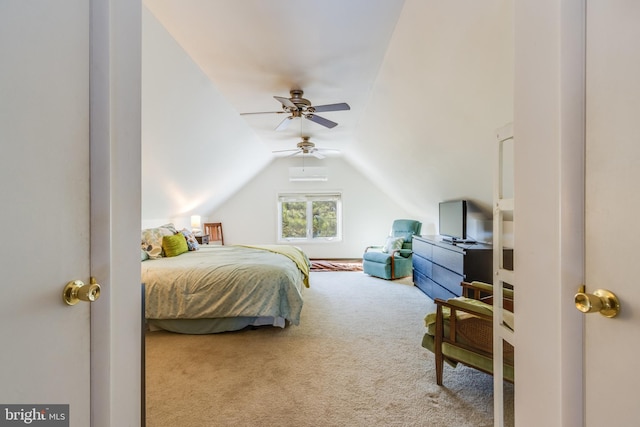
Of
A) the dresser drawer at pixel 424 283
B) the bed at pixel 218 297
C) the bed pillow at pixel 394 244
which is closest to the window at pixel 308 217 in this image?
the bed pillow at pixel 394 244

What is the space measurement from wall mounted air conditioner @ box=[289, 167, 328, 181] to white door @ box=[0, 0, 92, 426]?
514 centimetres

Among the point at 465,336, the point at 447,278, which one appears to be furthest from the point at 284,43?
the point at 447,278

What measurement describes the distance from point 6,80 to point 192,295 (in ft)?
8.14

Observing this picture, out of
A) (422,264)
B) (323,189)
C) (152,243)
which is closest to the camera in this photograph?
(152,243)

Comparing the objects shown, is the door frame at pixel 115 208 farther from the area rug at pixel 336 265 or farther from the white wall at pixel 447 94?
the area rug at pixel 336 265

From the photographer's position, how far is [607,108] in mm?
573

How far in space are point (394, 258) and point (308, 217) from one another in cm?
252

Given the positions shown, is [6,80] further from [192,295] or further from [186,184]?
[186,184]

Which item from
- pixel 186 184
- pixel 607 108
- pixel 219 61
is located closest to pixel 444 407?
pixel 607 108

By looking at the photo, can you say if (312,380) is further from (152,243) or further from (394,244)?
(394,244)

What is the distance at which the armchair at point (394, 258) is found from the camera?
4816mm

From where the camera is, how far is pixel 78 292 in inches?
24.4

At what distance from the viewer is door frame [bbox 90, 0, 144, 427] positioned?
694mm

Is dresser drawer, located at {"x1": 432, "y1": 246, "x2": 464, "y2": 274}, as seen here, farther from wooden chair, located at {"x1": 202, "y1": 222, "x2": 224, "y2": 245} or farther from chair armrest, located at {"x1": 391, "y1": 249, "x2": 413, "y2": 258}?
wooden chair, located at {"x1": 202, "y1": 222, "x2": 224, "y2": 245}
